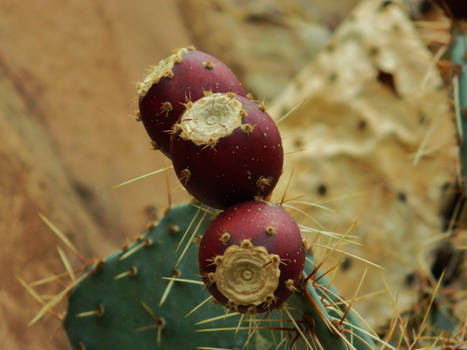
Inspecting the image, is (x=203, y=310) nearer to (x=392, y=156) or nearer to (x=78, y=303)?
(x=78, y=303)

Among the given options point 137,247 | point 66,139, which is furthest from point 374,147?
point 137,247

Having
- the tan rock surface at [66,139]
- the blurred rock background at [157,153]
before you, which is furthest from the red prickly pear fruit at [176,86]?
the blurred rock background at [157,153]

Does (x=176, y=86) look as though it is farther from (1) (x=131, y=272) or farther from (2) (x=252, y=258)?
(1) (x=131, y=272)

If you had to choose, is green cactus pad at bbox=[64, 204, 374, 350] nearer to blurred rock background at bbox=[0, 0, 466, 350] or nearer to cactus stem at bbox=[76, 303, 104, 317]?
cactus stem at bbox=[76, 303, 104, 317]

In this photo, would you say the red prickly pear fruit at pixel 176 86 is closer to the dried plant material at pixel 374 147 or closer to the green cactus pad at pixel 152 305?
the green cactus pad at pixel 152 305

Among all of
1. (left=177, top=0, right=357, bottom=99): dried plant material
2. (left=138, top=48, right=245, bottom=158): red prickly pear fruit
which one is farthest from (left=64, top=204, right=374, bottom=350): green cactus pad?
(left=177, top=0, right=357, bottom=99): dried plant material
